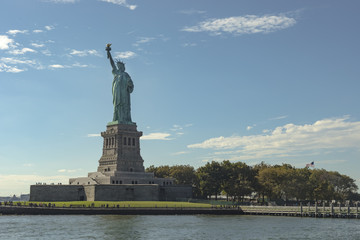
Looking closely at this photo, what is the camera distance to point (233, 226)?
79.8 m

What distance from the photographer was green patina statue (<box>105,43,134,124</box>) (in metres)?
136

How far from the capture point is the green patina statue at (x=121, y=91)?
448 feet

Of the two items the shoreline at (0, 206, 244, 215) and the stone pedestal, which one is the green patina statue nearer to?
the stone pedestal

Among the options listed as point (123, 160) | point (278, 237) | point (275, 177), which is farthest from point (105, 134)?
point (278, 237)

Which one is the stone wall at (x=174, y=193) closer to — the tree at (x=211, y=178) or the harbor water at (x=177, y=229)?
the tree at (x=211, y=178)

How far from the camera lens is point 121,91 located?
451ft

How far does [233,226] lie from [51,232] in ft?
91.9

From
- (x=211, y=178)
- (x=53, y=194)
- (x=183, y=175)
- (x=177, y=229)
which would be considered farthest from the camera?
(x=183, y=175)

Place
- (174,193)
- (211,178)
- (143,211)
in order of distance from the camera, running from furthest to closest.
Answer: (211,178) → (174,193) → (143,211)

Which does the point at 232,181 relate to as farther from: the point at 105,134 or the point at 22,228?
the point at 22,228

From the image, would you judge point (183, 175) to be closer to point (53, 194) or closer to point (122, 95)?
point (122, 95)

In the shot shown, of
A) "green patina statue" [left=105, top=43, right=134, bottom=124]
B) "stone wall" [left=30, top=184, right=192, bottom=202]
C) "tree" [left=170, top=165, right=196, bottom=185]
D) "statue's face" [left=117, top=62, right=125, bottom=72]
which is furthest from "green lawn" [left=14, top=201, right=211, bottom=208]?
"statue's face" [left=117, top=62, right=125, bottom=72]

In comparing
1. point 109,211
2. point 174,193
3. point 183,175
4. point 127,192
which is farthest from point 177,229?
point 183,175

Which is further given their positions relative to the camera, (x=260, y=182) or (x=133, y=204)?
(x=260, y=182)
